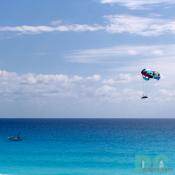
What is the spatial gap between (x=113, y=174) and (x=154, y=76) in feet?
44.5

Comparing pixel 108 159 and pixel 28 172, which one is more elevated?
pixel 108 159

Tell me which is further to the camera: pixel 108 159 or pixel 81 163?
pixel 108 159

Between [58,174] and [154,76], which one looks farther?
[58,174]

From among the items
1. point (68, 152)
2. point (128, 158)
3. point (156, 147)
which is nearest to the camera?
point (128, 158)

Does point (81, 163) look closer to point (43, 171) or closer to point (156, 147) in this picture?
point (43, 171)

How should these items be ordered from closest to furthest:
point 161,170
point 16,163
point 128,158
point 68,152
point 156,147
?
point 161,170 < point 16,163 < point 128,158 < point 68,152 < point 156,147

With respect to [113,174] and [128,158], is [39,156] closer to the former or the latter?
[128,158]

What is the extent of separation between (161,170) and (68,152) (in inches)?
1029

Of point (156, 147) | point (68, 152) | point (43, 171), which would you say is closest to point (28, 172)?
point (43, 171)

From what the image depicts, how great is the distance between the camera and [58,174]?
1786 inches

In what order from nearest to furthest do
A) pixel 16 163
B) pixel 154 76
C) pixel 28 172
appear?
pixel 154 76, pixel 28 172, pixel 16 163

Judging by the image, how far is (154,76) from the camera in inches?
1443

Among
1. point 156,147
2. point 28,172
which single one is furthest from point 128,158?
point 156,147

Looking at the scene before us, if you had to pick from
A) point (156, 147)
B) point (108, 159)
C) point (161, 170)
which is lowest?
point (161, 170)
